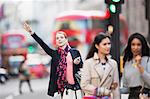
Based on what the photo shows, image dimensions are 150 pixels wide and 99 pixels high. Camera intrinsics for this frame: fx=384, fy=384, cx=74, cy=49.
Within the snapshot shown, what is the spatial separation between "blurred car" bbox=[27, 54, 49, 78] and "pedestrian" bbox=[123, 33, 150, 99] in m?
3.65

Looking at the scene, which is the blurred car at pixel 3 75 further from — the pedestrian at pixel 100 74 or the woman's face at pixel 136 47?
the pedestrian at pixel 100 74

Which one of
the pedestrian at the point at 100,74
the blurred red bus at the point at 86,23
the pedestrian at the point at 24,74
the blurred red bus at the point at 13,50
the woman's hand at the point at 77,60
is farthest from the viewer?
the blurred red bus at the point at 86,23

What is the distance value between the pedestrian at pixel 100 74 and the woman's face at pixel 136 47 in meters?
0.48

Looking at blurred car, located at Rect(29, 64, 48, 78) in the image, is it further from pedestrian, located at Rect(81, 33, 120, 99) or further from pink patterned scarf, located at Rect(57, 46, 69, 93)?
pedestrian, located at Rect(81, 33, 120, 99)

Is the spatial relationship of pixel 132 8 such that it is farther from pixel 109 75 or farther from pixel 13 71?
pixel 109 75

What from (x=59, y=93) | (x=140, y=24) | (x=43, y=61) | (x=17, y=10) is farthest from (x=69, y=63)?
(x=140, y=24)

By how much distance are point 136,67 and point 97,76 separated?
0.56 meters

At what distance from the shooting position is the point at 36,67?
7.91 meters

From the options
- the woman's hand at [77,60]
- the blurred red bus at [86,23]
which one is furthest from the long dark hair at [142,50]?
the blurred red bus at [86,23]

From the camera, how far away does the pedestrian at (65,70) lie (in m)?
4.80

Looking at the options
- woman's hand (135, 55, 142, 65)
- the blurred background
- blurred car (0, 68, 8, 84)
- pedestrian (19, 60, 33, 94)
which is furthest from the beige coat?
pedestrian (19, 60, 33, 94)

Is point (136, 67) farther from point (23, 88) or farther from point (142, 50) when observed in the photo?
point (23, 88)

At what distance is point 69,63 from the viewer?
4.84 m

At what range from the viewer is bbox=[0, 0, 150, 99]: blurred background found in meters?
7.72
